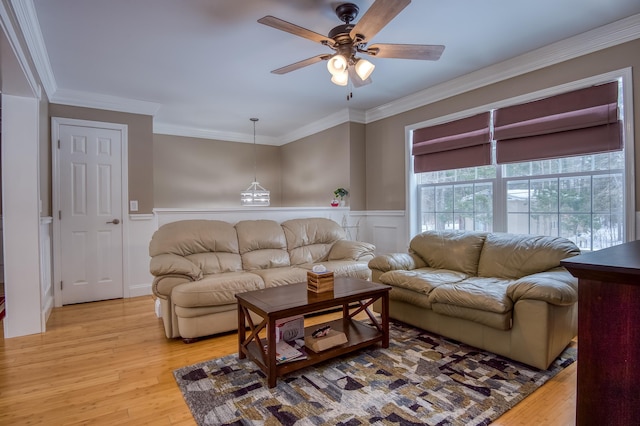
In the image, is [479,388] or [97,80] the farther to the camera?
[97,80]

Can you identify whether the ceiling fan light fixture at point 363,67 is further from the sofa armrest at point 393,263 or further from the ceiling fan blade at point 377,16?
the sofa armrest at point 393,263

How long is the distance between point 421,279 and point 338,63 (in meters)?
1.86

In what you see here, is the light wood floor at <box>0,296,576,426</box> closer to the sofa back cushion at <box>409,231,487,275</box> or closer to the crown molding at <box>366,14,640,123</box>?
the sofa back cushion at <box>409,231,487,275</box>

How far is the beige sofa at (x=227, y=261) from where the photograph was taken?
281 centimetres

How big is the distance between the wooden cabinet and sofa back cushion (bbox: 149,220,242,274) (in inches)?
117

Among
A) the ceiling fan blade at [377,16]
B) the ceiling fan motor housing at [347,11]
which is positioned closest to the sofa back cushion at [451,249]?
the ceiling fan blade at [377,16]

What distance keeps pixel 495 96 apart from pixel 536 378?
8.80ft

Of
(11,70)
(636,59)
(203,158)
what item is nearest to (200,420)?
(11,70)

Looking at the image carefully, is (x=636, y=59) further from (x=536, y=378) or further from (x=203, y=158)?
(x=203, y=158)

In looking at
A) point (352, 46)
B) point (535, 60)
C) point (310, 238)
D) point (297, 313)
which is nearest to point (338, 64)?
point (352, 46)

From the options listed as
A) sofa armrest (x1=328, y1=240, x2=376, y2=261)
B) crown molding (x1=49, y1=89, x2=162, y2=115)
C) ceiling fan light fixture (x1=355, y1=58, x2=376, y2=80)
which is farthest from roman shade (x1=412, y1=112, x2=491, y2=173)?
crown molding (x1=49, y1=89, x2=162, y2=115)

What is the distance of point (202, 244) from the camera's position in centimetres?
346

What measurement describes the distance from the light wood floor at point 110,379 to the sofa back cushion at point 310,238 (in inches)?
51.7

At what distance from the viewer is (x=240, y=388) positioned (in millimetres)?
2041
